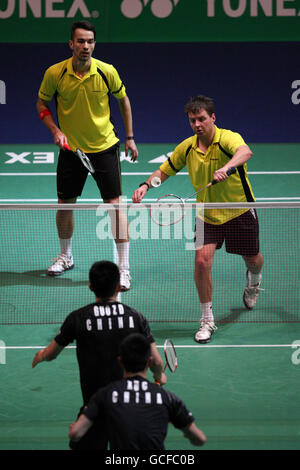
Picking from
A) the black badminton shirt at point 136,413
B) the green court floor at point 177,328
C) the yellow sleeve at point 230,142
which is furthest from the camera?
the yellow sleeve at point 230,142

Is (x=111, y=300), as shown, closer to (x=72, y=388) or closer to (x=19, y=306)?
Result: (x=72, y=388)

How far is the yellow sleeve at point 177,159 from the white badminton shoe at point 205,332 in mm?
1323

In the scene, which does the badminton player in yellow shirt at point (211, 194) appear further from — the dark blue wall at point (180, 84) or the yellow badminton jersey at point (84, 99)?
the dark blue wall at point (180, 84)

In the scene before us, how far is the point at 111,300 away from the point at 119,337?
219 millimetres

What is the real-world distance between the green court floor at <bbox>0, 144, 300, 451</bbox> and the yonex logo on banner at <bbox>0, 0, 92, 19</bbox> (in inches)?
113

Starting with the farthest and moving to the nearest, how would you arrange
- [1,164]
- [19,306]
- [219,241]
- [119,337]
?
[1,164] → [19,306] → [219,241] → [119,337]

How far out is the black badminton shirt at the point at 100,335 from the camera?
4020 mm

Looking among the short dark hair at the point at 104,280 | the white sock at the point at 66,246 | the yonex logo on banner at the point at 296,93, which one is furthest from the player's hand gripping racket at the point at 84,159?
the yonex logo on banner at the point at 296,93

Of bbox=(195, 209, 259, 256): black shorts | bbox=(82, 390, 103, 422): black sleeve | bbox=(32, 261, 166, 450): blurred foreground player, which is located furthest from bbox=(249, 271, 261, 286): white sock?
bbox=(82, 390, 103, 422): black sleeve

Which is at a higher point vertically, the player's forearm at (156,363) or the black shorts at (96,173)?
the black shorts at (96,173)

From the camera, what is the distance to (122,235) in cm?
725

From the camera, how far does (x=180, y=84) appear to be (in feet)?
40.2

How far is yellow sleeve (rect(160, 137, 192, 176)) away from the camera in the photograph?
6.37 metres

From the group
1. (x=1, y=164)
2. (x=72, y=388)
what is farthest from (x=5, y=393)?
(x=1, y=164)
